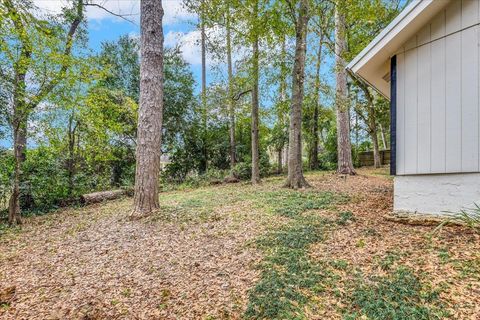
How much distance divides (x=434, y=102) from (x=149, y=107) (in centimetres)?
518

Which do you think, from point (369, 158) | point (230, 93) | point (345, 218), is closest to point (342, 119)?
point (230, 93)

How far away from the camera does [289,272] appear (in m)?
2.97

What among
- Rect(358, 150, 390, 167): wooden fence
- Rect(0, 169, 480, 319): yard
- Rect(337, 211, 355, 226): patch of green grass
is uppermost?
Rect(358, 150, 390, 167): wooden fence

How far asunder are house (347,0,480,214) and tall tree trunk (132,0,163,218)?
13.8ft

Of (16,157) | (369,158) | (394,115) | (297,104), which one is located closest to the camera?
(394,115)

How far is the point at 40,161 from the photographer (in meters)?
8.52

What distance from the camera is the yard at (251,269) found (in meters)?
2.46

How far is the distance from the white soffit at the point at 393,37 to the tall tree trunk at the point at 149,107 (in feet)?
13.0

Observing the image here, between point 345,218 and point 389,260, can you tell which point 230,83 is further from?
point 389,260

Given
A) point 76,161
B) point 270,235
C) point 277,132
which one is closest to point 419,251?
point 270,235

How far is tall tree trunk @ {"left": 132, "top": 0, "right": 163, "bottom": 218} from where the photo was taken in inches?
211

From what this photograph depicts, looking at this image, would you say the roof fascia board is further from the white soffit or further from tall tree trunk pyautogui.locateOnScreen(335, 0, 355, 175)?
tall tree trunk pyautogui.locateOnScreen(335, 0, 355, 175)

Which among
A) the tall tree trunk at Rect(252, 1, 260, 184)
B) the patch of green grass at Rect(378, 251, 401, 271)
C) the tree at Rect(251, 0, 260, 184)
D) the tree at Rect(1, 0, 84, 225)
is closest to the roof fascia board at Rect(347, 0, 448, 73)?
the patch of green grass at Rect(378, 251, 401, 271)

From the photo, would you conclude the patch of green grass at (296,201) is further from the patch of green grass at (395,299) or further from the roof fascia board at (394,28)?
the roof fascia board at (394,28)
